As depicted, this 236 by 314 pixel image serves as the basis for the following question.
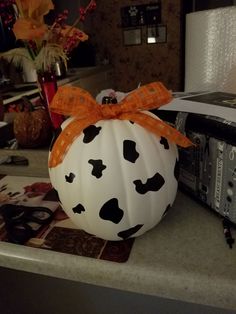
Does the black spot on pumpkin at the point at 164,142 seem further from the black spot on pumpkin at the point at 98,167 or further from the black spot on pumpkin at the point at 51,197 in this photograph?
the black spot on pumpkin at the point at 51,197

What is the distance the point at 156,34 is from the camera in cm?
291

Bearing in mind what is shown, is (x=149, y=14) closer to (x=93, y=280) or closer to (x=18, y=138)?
(x=18, y=138)

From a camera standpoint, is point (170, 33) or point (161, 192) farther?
point (170, 33)

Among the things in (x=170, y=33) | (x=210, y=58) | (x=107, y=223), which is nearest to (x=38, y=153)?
(x=107, y=223)

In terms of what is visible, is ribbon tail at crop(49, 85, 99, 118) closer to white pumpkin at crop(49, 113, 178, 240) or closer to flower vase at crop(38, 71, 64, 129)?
white pumpkin at crop(49, 113, 178, 240)

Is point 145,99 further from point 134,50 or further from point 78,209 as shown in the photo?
point 134,50

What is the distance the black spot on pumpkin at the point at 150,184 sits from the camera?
0.37 m

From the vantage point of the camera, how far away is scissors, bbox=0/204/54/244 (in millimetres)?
453

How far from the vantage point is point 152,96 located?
41 cm

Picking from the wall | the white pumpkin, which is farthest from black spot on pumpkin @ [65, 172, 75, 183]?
the wall

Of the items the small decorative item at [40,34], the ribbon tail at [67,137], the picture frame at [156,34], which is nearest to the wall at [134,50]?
the picture frame at [156,34]

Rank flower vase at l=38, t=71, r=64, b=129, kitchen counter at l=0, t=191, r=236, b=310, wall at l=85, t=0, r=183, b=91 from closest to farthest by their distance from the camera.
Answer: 1. kitchen counter at l=0, t=191, r=236, b=310
2. flower vase at l=38, t=71, r=64, b=129
3. wall at l=85, t=0, r=183, b=91

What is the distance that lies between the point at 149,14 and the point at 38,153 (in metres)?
2.68

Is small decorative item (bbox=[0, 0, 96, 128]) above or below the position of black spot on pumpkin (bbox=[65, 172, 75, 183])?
above
